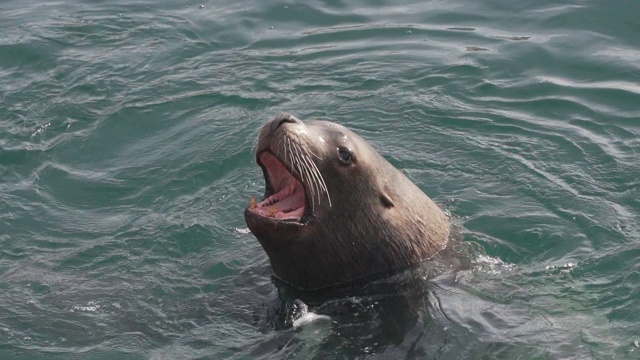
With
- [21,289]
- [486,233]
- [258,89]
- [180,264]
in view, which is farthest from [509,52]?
[21,289]

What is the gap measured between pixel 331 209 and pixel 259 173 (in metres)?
3.07

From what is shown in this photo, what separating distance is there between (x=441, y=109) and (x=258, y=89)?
7.52 ft

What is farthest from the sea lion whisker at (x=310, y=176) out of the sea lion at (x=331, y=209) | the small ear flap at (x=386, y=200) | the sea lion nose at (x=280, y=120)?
the small ear flap at (x=386, y=200)

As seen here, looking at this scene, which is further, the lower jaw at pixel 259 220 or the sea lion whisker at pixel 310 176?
the sea lion whisker at pixel 310 176

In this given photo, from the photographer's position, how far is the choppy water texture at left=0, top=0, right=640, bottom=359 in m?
8.34

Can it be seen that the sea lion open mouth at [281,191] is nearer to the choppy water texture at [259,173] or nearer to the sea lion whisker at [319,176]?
the sea lion whisker at [319,176]

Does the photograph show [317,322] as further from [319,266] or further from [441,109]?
[441,109]

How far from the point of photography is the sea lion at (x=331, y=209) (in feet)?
26.8

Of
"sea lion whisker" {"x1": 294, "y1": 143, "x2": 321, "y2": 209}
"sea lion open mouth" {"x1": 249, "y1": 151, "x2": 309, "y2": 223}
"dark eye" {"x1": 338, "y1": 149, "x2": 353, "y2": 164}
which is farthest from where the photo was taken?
"dark eye" {"x1": 338, "y1": 149, "x2": 353, "y2": 164}

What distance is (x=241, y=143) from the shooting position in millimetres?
11969

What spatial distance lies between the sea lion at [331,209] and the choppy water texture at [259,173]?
43 centimetres

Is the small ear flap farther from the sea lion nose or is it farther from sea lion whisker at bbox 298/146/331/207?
the sea lion nose

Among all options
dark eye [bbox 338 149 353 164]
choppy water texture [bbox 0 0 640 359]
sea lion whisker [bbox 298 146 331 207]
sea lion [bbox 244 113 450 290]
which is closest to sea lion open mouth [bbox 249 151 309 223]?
sea lion [bbox 244 113 450 290]

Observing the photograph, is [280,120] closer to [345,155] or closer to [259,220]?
[345,155]
